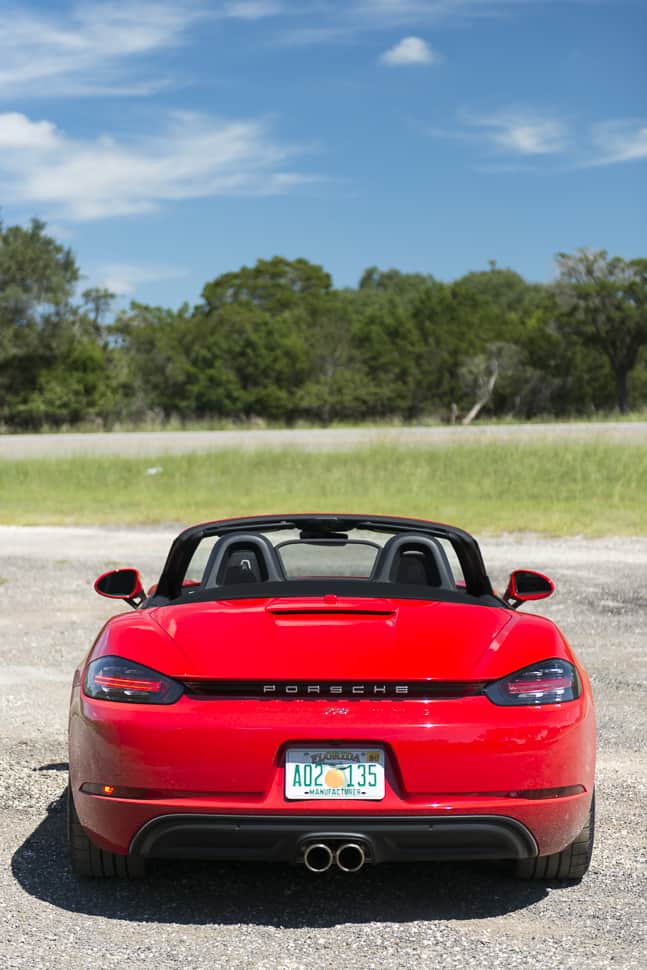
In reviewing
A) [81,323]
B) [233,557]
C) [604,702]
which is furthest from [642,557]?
[81,323]

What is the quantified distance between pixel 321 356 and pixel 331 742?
75.3 meters

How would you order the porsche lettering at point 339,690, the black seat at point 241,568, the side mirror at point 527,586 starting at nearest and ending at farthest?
the porsche lettering at point 339,690, the black seat at point 241,568, the side mirror at point 527,586

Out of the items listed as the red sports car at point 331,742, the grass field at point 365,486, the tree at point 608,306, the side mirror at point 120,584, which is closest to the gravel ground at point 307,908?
the red sports car at point 331,742

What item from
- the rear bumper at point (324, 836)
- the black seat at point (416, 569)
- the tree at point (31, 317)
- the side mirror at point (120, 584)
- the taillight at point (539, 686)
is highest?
the tree at point (31, 317)

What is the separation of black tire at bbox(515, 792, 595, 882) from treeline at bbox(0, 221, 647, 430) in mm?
54583

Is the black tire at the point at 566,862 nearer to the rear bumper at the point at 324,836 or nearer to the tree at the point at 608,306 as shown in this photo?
the rear bumper at the point at 324,836

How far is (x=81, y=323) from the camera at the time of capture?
6125 cm

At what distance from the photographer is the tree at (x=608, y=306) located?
6297 cm

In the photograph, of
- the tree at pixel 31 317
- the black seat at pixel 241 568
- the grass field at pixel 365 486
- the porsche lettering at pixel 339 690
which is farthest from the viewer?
the tree at pixel 31 317

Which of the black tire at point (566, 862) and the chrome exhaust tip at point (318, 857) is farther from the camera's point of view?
the black tire at point (566, 862)

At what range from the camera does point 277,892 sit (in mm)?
3986

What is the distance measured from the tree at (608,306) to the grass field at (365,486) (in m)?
36.5

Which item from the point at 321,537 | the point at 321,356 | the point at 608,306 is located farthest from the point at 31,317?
the point at 321,537

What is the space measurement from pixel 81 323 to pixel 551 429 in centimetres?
3299
